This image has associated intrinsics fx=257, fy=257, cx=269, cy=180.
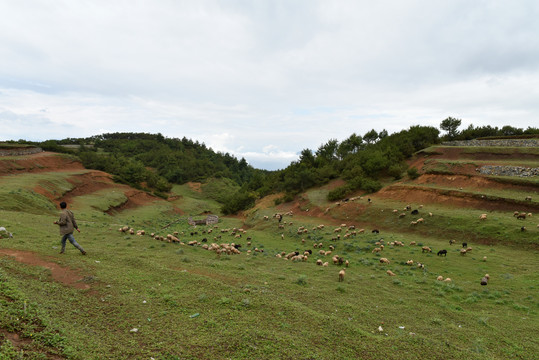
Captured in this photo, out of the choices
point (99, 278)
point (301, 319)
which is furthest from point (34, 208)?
point (301, 319)

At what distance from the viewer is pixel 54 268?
9453 mm

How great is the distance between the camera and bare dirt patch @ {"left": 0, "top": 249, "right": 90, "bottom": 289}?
8.59 meters

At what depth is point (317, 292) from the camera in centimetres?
1073

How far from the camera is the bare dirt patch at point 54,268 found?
28.2 ft

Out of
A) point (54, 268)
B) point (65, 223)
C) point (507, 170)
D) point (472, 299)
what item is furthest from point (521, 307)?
point (507, 170)

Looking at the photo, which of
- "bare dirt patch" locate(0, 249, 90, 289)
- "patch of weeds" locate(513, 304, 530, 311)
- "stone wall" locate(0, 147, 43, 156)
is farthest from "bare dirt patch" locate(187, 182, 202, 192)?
"patch of weeds" locate(513, 304, 530, 311)

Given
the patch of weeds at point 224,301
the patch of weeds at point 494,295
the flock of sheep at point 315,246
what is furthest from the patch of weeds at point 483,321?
the patch of weeds at point 224,301

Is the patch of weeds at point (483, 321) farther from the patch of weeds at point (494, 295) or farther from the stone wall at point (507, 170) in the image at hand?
the stone wall at point (507, 170)

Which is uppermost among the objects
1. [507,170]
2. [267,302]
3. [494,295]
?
[507,170]

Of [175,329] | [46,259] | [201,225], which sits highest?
[46,259]

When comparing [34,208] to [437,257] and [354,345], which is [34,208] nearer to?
[354,345]

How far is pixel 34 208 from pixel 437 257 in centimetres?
3865

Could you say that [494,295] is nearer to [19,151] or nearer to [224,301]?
[224,301]

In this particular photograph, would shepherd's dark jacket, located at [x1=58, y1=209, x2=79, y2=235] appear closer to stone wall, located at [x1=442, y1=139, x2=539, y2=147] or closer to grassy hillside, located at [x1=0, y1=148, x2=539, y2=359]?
grassy hillside, located at [x1=0, y1=148, x2=539, y2=359]
